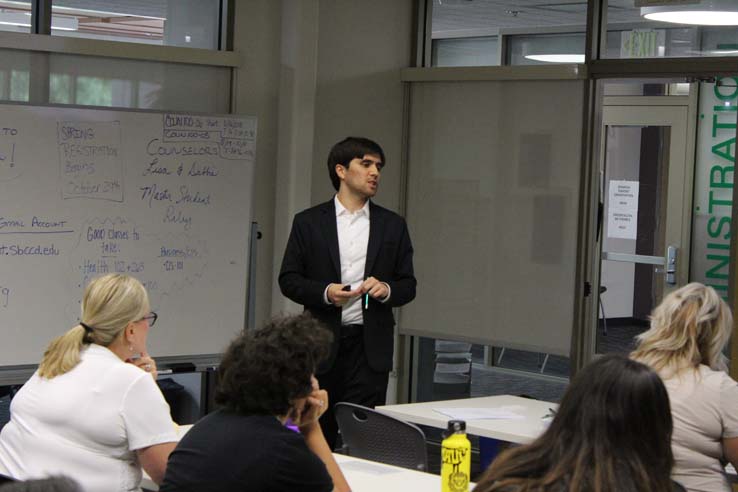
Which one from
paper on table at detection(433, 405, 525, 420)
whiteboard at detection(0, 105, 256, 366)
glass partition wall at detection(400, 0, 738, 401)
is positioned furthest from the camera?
glass partition wall at detection(400, 0, 738, 401)

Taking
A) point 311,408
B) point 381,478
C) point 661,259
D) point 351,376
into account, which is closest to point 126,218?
point 351,376

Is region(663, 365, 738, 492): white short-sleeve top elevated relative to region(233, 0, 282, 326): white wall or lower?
lower

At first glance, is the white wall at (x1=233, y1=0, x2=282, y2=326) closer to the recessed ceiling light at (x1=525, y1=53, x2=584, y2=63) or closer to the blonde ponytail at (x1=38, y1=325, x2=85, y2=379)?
the recessed ceiling light at (x1=525, y1=53, x2=584, y2=63)

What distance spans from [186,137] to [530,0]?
236 cm

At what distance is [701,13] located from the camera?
614 cm

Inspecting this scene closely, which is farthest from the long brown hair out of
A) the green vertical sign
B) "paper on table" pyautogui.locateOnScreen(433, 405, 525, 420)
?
the green vertical sign

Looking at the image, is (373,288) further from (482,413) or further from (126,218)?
(126,218)

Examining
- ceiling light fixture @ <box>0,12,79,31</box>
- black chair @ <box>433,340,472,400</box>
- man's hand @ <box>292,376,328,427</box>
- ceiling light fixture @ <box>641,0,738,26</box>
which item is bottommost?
black chair @ <box>433,340,472,400</box>

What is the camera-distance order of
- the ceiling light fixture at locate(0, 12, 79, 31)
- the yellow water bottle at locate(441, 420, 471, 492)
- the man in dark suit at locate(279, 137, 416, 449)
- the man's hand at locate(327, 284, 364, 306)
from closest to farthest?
the yellow water bottle at locate(441, 420, 471, 492), the man's hand at locate(327, 284, 364, 306), the man in dark suit at locate(279, 137, 416, 449), the ceiling light fixture at locate(0, 12, 79, 31)

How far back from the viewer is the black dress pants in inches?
197

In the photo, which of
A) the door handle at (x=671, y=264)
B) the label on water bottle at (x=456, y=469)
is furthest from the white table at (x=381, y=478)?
the door handle at (x=671, y=264)

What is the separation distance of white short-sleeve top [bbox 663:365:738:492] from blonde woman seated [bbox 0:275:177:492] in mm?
1557

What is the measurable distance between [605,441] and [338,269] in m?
3.10

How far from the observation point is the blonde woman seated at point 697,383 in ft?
11.3
